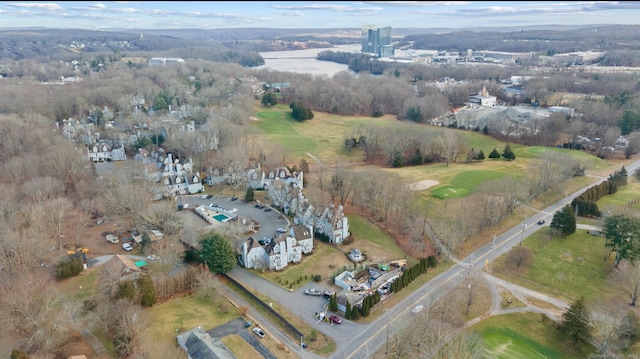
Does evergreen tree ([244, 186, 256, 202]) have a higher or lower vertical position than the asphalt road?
higher

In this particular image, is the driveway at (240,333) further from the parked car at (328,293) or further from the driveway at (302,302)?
the parked car at (328,293)

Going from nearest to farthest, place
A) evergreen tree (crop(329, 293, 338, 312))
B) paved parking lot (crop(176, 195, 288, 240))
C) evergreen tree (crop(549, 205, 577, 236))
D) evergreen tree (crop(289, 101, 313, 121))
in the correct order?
evergreen tree (crop(329, 293, 338, 312)), evergreen tree (crop(549, 205, 577, 236)), paved parking lot (crop(176, 195, 288, 240)), evergreen tree (crop(289, 101, 313, 121))

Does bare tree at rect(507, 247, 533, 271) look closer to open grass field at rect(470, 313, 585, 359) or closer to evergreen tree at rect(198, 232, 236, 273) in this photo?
open grass field at rect(470, 313, 585, 359)

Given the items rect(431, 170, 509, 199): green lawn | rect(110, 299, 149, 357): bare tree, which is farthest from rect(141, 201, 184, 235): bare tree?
rect(431, 170, 509, 199): green lawn

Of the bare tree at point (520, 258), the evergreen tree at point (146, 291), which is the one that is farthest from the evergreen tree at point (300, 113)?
the evergreen tree at point (146, 291)

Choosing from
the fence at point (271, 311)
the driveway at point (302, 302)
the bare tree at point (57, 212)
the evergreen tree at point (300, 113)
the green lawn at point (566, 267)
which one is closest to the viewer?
the fence at point (271, 311)

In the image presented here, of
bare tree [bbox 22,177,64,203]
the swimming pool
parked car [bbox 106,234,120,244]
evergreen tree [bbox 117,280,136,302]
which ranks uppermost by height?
bare tree [bbox 22,177,64,203]

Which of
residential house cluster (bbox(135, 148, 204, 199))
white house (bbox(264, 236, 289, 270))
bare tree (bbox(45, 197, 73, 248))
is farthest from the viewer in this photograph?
residential house cluster (bbox(135, 148, 204, 199))

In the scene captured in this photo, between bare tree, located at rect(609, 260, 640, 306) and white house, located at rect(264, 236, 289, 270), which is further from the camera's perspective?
white house, located at rect(264, 236, 289, 270)
